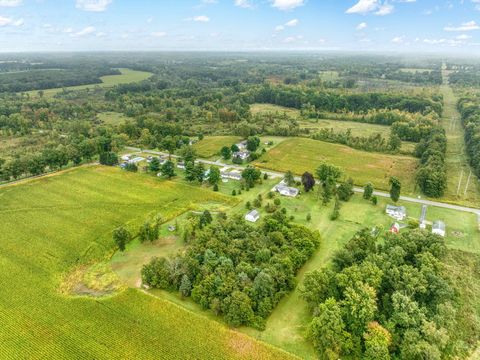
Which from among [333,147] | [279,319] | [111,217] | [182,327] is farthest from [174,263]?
[333,147]

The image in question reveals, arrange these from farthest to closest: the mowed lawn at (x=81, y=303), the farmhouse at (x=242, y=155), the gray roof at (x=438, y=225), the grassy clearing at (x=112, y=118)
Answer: the grassy clearing at (x=112, y=118), the farmhouse at (x=242, y=155), the gray roof at (x=438, y=225), the mowed lawn at (x=81, y=303)

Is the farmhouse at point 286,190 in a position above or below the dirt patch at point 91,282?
above

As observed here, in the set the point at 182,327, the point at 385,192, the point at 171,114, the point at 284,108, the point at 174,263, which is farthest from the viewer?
the point at 284,108

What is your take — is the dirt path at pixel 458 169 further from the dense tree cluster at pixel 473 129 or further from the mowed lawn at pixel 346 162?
the mowed lawn at pixel 346 162

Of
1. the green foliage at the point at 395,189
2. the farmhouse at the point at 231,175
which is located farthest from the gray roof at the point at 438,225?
the farmhouse at the point at 231,175

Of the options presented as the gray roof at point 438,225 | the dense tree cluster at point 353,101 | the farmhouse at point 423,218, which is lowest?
the farmhouse at point 423,218

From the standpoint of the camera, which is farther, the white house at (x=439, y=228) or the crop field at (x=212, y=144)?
the crop field at (x=212, y=144)

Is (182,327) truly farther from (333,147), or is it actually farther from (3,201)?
(333,147)
